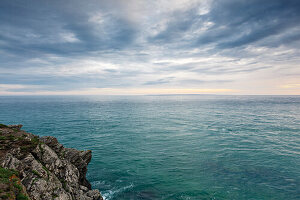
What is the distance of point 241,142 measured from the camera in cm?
4591

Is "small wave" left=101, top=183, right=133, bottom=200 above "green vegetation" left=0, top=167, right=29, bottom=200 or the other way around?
the other way around

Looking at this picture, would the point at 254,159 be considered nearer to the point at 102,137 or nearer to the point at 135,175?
the point at 135,175

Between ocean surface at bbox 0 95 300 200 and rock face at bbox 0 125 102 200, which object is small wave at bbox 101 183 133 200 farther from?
rock face at bbox 0 125 102 200

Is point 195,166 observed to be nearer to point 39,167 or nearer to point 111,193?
point 111,193

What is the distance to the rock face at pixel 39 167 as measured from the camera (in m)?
12.9

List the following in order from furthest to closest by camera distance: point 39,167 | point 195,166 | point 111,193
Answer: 1. point 195,166
2. point 111,193
3. point 39,167

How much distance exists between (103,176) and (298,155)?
145ft

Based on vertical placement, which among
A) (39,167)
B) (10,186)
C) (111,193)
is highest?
(10,186)

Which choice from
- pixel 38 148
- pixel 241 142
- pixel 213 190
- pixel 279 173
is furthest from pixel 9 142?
pixel 241 142

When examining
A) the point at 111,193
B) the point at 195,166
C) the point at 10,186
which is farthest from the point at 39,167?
the point at 195,166

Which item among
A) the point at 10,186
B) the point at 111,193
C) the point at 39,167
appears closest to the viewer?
the point at 10,186

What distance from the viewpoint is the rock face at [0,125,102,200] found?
12.9 metres

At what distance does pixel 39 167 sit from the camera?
14.3m

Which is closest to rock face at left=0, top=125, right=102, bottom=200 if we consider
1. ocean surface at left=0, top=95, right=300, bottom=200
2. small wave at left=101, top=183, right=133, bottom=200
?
small wave at left=101, top=183, right=133, bottom=200
